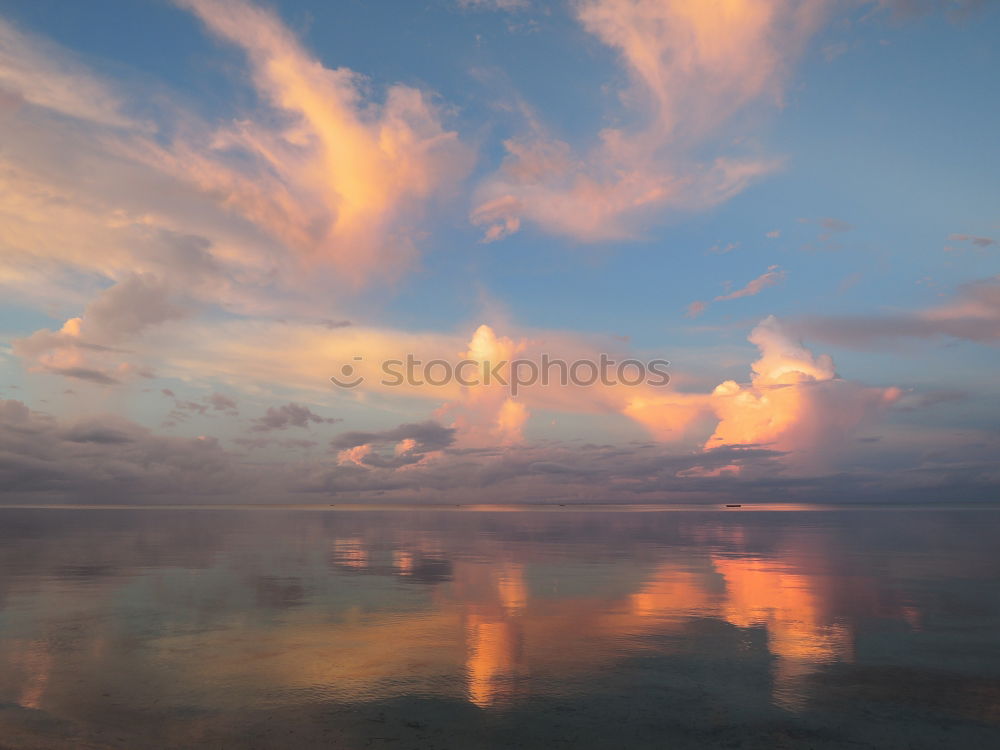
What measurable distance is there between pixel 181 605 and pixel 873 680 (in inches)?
876

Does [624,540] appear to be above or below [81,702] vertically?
above

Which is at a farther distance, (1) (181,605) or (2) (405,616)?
(1) (181,605)

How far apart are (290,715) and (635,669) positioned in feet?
27.1

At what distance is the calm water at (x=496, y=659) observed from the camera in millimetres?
12352

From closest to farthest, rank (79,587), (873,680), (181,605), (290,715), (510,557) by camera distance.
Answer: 1. (290,715)
2. (873,680)
3. (181,605)
4. (79,587)
5. (510,557)

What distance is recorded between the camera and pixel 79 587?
1108 inches

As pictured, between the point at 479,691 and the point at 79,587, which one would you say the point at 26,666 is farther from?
the point at 79,587

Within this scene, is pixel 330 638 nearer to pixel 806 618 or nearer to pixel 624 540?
pixel 806 618

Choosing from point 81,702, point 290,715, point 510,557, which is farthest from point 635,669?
point 510,557

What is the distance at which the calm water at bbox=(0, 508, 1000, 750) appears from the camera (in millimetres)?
12352

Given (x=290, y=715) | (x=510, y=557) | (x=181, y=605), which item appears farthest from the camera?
(x=510, y=557)

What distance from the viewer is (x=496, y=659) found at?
17.0m

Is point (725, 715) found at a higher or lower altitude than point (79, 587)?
lower

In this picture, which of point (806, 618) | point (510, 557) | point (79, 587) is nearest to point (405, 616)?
point (806, 618)
